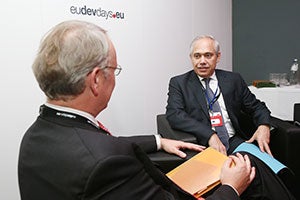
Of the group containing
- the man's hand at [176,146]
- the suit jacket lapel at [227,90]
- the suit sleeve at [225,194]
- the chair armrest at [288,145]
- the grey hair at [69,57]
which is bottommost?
the chair armrest at [288,145]

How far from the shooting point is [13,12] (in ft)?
6.57

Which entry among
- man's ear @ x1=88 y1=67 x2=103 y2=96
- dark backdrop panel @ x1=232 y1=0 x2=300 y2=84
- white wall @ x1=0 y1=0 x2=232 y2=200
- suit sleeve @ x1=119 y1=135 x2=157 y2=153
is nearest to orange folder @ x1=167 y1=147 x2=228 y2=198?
suit sleeve @ x1=119 y1=135 x2=157 y2=153

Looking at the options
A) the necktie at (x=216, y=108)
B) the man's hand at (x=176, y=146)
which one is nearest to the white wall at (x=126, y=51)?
the necktie at (x=216, y=108)

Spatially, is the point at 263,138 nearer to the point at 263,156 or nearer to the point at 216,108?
the point at 263,156

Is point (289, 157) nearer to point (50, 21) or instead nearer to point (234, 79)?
→ point (234, 79)

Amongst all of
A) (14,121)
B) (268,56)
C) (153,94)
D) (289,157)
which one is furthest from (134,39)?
(268,56)

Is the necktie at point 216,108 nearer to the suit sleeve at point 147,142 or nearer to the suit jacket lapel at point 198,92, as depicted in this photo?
the suit jacket lapel at point 198,92

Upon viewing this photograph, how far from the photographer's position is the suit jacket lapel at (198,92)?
2.46 m

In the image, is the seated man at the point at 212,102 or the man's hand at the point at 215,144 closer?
the man's hand at the point at 215,144

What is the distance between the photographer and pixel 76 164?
3.09ft

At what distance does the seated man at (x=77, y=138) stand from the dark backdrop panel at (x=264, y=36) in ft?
11.2

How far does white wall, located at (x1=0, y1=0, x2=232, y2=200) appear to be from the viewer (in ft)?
6.66

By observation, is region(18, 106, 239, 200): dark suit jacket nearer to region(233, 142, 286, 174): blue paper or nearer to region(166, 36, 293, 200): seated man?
region(233, 142, 286, 174): blue paper

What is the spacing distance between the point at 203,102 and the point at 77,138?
1.61 meters
